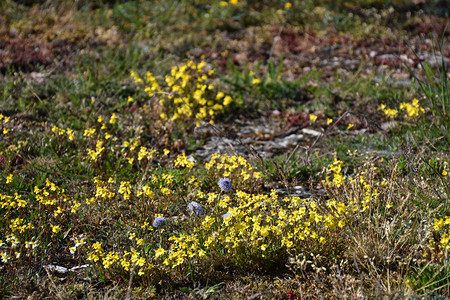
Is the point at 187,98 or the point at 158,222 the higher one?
the point at 158,222

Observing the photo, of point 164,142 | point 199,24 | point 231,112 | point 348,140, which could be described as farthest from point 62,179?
point 199,24

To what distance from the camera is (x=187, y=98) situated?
6562 mm

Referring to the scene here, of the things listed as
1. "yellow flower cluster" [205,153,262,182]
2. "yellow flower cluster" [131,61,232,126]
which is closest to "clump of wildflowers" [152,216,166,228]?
"yellow flower cluster" [205,153,262,182]

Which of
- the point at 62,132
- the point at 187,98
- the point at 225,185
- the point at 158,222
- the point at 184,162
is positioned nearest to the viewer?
the point at 158,222

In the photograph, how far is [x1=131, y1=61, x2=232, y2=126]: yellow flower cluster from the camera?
639 cm

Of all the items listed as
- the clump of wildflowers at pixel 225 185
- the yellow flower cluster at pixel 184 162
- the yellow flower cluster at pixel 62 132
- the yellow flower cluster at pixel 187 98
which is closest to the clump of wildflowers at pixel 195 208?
the clump of wildflowers at pixel 225 185

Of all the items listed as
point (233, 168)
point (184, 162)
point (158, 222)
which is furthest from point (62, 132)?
Answer: point (233, 168)

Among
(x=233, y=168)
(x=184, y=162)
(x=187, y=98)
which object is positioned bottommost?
(x=187, y=98)

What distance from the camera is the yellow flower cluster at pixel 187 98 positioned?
21.0ft

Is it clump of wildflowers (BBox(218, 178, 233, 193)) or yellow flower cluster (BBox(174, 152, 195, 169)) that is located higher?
yellow flower cluster (BBox(174, 152, 195, 169))

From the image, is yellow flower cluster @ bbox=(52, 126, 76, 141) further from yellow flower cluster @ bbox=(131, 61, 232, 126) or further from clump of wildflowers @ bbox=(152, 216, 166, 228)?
clump of wildflowers @ bbox=(152, 216, 166, 228)

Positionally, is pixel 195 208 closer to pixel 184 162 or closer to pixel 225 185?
pixel 225 185

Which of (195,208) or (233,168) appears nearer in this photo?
(195,208)

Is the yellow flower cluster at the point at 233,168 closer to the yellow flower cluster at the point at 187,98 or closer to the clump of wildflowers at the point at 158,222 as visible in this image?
the clump of wildflowers at the point at 158,222
